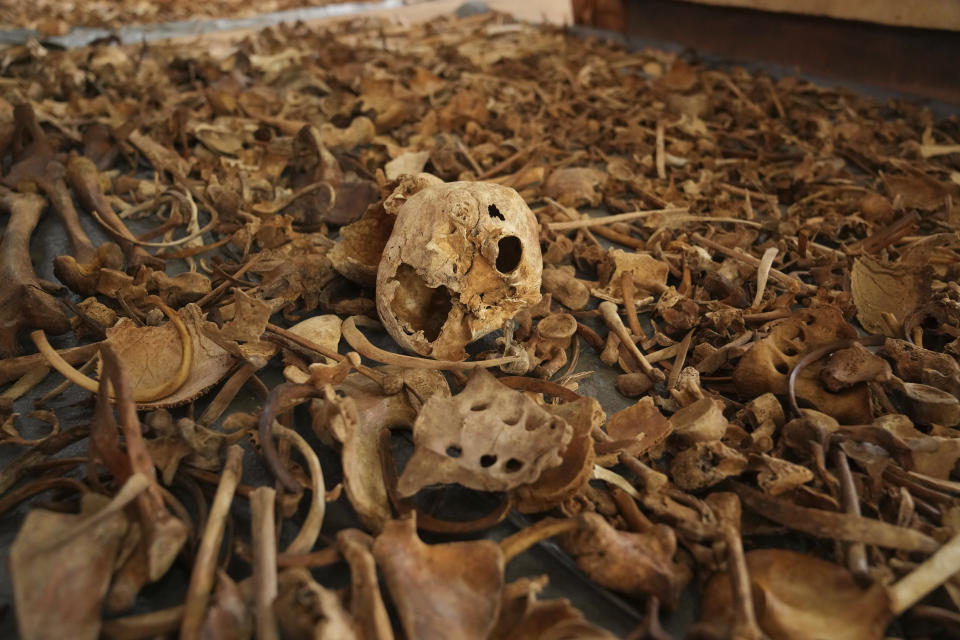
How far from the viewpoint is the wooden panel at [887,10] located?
2.93 m

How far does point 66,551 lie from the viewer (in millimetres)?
867

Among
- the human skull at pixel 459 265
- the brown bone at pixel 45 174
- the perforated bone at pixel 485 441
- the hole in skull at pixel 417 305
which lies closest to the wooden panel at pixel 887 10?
the human skull at pixel 459 265

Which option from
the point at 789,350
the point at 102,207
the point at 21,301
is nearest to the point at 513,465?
the point at 789,350

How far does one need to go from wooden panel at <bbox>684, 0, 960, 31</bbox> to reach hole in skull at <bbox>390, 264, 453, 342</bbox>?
9.84 feet

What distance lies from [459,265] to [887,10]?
3.10 metres

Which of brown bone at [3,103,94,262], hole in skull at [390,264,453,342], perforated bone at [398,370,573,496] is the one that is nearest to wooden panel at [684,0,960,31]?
hole in skull at [390,264,453,342]

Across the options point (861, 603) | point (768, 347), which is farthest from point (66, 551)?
point (768, 347)

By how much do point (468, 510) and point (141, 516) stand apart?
0.53 meters

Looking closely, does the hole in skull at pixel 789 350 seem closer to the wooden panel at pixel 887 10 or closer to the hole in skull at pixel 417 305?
the hole in skull at pixel 417 305

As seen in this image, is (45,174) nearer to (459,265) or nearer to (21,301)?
(21,301)

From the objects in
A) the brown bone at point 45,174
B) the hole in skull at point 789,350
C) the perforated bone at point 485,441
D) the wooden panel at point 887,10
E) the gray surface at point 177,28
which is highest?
the gray surface at point 177,28

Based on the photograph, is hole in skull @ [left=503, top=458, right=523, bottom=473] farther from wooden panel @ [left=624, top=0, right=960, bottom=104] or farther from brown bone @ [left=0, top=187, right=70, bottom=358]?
wooden panel @ [left=624, top=0, right=960, bottom=104]

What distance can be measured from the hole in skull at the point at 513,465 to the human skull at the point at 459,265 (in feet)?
1.25

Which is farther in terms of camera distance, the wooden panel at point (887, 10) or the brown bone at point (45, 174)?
the wooden panel at point (887, 10)
